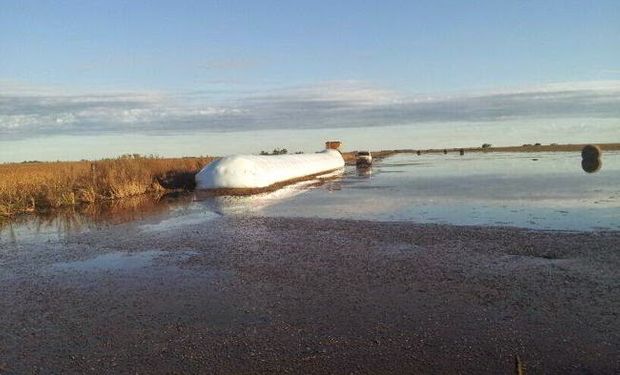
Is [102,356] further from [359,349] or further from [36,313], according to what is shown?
[359,349]

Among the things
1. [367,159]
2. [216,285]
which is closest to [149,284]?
[216,285]

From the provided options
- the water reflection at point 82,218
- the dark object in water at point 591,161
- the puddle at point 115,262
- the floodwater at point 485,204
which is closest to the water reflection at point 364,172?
the floodwater at point 485,204

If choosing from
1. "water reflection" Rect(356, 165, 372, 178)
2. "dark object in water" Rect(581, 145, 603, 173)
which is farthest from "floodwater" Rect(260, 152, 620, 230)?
"water reflection" Rect(356, 165, 372, 178)

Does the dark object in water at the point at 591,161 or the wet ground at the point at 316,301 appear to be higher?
the dark object in water at the point at 591,161

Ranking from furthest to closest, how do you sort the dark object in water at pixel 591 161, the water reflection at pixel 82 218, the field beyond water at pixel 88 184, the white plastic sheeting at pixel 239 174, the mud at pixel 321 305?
the dark object in water at pixel 591 161
the white plastic sheeting at pixel 239 174
the field beyond water at pixel 88 184
the water reflection at pixel 82 218
the mud at pixel 321 305

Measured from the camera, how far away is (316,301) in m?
7.04

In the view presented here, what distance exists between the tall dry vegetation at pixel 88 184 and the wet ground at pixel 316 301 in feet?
26.2

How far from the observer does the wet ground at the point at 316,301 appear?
5.25m

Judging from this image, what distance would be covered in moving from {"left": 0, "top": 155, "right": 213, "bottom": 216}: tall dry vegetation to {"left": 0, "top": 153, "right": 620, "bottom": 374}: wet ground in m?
7.97

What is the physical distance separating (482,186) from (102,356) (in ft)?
65.1

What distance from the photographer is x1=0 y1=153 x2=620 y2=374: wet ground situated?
5.25 m

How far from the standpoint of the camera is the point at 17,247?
11789mm

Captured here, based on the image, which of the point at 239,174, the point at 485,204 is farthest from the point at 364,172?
the point at 485,204

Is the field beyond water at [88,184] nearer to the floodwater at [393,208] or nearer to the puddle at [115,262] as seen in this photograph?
the floodwater at [393,208]
